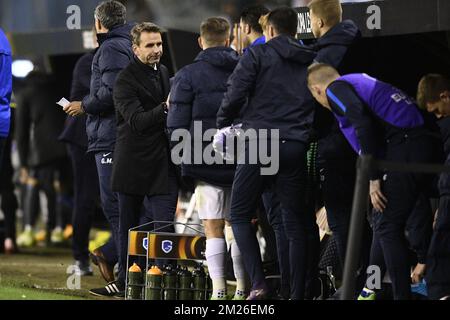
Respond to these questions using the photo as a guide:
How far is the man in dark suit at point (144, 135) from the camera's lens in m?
9.38

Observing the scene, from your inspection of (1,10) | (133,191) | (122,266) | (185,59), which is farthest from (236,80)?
(1,10)

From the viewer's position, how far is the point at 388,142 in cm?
821

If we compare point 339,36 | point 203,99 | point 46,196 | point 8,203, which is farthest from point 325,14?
point 46,196

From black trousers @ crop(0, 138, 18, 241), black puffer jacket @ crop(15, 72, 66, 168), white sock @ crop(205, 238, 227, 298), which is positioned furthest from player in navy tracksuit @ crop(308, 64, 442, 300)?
black puffer jacket @ crop(15, 72, 66, 168)

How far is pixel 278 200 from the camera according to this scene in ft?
29.7

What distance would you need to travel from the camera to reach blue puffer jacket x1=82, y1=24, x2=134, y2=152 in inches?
387

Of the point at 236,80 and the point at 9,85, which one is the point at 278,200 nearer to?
the point at 236,80

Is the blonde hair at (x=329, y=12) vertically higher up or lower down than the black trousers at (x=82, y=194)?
higher up

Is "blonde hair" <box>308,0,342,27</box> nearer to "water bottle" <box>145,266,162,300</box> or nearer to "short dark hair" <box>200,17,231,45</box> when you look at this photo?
"short dark hair" <box>200,17,231,45</box>

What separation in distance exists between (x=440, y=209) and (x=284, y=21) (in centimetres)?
172

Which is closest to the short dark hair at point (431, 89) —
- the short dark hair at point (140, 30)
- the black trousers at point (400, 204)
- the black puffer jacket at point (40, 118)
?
the black trousers at point (400, 204)

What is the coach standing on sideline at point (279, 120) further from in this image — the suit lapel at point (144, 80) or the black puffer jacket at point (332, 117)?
the suit lapel at point (144, 80)

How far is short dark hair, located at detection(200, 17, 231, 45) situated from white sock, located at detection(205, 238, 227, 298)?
1.47 metres
